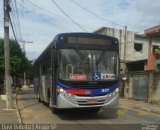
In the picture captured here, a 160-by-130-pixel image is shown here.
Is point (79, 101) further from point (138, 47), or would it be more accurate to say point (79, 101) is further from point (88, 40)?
point (138, 47)

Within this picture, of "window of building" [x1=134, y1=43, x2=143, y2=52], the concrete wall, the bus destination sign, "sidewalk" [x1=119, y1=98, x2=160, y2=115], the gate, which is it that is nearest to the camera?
the bus destination sign

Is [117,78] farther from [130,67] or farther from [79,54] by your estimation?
[130,67]

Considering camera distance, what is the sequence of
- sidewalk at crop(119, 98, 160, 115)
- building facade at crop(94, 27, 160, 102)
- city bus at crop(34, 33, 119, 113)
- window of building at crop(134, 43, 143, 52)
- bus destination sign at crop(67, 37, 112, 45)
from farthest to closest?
window of building at crop(134, 43, 143, 52), building facade at crop(94, 27, 160, 102), sidewalk at crop(119, 98, 160, 115), bus destination sign at crop(67, 37, 112, 45), city bus at crop(34, 33, 119, 113)

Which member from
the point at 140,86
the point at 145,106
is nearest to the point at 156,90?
the point at 140,86

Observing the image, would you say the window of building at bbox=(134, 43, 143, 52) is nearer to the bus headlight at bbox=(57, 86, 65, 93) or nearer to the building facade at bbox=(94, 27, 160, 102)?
the building facade at bbox=(94, 27, 160, 102)

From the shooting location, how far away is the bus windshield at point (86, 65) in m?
13.8

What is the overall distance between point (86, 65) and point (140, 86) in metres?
15.3

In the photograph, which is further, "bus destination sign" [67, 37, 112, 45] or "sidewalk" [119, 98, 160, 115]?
"sidewalk" [119, 98, 160, 115]

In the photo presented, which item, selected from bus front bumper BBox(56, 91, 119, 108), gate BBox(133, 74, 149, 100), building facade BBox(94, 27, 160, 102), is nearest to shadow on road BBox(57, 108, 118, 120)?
bus front bumper BBox(56, 91, 119, 108)

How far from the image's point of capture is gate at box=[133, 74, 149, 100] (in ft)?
89.9

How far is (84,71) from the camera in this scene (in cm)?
1386

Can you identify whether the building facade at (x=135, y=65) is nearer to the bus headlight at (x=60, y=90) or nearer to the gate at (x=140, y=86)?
the gate at (x=140, y=86)

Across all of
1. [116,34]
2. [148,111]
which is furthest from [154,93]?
[116,34]

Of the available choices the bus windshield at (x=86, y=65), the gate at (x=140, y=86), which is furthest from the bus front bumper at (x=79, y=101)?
the gate at (x=140, y=86)
